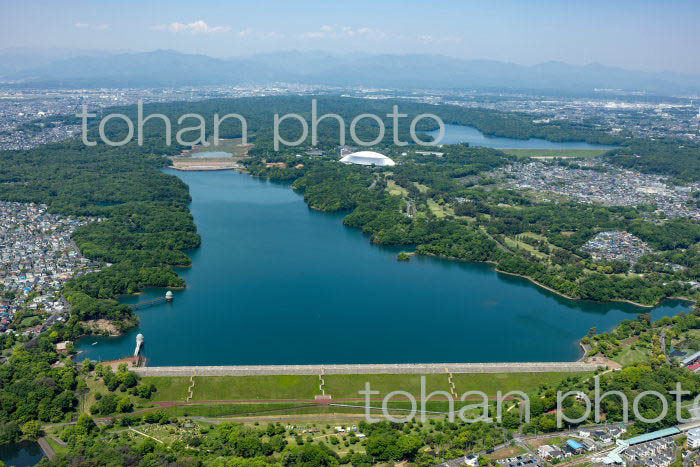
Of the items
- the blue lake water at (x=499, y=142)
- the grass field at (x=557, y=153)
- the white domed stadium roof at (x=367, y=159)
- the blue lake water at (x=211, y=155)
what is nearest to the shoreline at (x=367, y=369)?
the white domed stadium roof at (x=367, y=159)

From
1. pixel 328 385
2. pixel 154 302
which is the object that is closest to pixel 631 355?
pixel 328 385

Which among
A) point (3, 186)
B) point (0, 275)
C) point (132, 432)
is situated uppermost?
point (3, 186)

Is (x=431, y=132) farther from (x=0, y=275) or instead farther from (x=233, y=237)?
(x=0, y=275)

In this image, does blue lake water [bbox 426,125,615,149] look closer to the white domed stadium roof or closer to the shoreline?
the white domed stadium roof

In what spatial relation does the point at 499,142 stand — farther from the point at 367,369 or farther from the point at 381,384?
the point at 381,384

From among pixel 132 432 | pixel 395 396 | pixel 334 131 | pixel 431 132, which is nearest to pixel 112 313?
pixel 132 432

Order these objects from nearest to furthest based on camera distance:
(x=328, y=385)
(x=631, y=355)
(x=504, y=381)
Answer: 1. (x=328, y=385)
2. (x=504, y=381)
3. (x=631, y=355)

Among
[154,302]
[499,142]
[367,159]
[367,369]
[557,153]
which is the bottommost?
[367,369]
